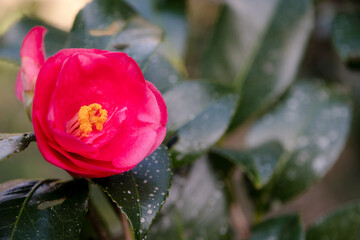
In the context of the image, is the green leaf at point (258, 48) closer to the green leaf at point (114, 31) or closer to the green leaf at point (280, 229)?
the green leaf at point (280, 229)

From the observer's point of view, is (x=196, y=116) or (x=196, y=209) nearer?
(x=196, y=116)

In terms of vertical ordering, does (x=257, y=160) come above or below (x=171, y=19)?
below

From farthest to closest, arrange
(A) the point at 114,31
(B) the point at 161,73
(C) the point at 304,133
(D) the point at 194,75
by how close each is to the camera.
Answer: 1. (D) the point at 194,75
2. (C) the point at 304,133
3. (B) the point at 161,73
4. (A) the point at 114,31

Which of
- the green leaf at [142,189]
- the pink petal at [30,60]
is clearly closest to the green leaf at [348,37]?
the green leaf at [142,189]

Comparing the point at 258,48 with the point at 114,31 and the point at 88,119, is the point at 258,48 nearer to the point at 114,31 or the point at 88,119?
the point at 114,31

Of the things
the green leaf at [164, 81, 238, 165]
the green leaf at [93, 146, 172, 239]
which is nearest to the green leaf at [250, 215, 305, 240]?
the green leaf at [164, 81, 238, 165]

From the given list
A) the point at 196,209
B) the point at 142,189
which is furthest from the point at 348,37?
the point at 142,189
